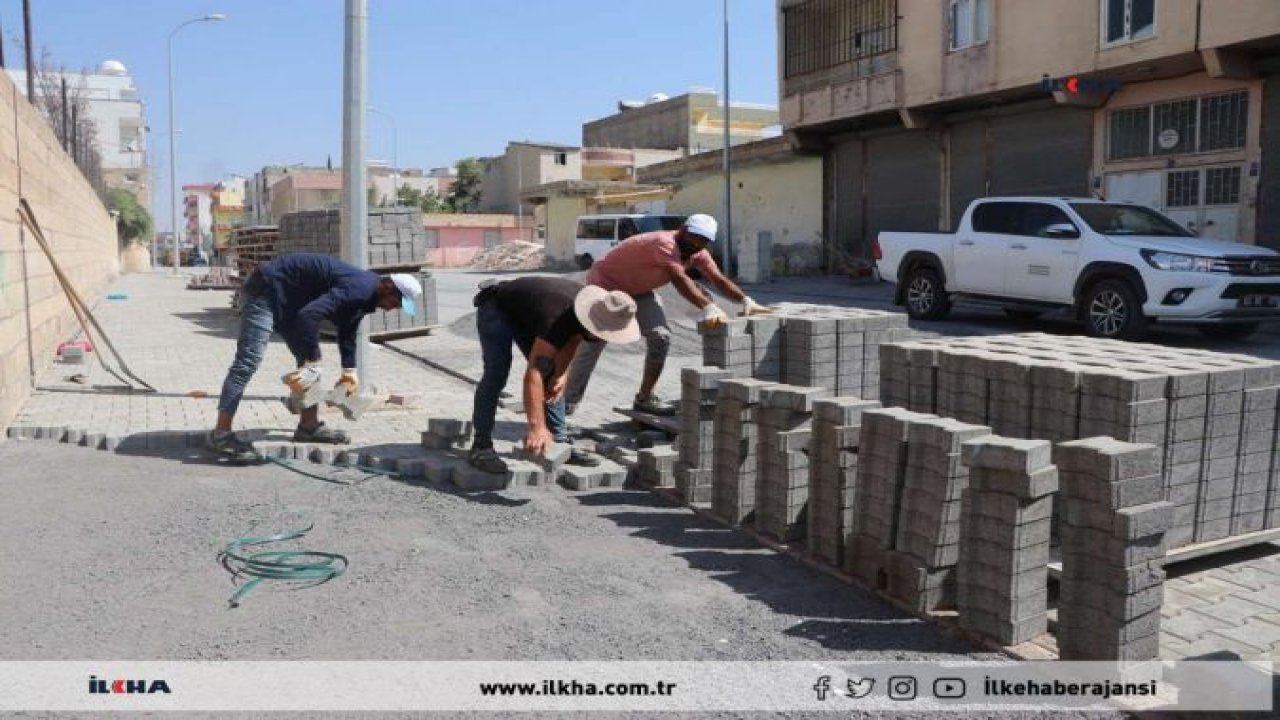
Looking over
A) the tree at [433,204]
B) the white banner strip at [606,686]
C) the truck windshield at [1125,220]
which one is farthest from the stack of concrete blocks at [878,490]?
the tree at [433,204]

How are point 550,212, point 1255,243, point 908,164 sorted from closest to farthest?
point 1255,243, point 908,164, point 550,212

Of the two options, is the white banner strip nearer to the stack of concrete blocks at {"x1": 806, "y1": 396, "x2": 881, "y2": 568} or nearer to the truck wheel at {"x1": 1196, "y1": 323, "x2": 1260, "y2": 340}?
the stack of concrete blocks at {"x1": 806, "y1": 396, "x2": 881, "y2": 568}

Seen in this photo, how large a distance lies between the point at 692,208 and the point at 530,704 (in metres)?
33.4

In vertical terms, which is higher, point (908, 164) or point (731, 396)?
point (908, 164)

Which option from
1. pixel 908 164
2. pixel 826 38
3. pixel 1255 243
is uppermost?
pixel 826 38

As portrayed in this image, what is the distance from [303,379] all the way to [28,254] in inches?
215

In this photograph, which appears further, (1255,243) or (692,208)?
(692,208)

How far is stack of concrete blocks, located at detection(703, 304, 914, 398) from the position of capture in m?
6.87

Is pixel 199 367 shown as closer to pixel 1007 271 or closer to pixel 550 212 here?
pixel 1007 271

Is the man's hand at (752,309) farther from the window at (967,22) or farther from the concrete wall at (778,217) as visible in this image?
the concrete wall at (778,217)

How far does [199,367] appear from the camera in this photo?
12.4 meters

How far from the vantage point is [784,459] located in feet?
17.5

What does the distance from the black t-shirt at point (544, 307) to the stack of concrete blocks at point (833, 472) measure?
1745 mm

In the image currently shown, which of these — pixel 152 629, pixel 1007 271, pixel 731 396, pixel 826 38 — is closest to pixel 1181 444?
pixel 731 396
